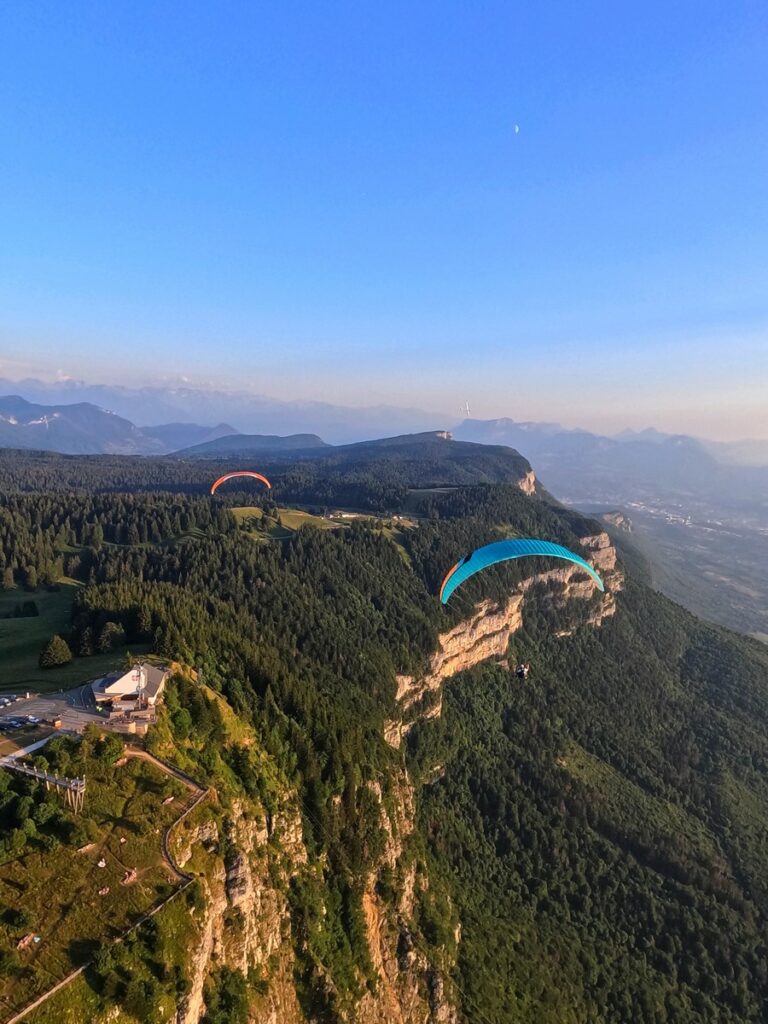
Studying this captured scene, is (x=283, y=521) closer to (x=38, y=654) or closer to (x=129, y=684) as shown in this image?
(x=38, y=654)

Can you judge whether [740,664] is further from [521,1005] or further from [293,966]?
[293,966]

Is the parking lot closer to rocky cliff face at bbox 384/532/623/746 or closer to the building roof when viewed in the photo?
the building roof

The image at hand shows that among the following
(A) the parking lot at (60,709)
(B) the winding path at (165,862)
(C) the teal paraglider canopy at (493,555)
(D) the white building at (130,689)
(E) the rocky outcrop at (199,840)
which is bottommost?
(E) the rocky outcrop at (199,840)

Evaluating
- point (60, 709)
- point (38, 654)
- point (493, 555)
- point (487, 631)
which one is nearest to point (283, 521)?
point (487, 631)

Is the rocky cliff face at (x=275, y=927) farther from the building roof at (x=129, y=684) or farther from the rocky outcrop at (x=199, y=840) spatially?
the building roof at (x=129, y=684)

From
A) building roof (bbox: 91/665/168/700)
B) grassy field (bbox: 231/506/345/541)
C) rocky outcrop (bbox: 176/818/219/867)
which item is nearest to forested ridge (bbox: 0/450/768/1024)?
building roof (bbox: 91/665/168/700)

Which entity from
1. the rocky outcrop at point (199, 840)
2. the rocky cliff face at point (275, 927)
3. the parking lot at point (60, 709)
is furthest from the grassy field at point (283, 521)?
the rocky outcrop at point (199, 840)
